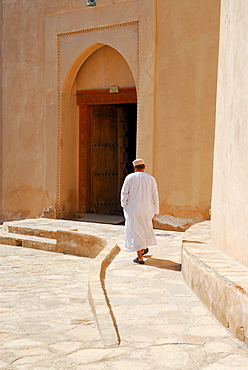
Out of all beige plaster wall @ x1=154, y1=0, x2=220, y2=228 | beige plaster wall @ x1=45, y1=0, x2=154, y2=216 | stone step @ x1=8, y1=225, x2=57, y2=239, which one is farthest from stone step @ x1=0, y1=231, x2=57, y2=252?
beige plaster wall @ x1=154, y1=0, x2=220, y2=228

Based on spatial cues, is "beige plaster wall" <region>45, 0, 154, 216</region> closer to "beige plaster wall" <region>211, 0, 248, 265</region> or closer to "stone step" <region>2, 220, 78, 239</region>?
"stone step" <region>2, 220, 78, 239</region>

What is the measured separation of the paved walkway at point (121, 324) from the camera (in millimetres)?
3293

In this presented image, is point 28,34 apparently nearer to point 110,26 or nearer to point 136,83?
point 110,26

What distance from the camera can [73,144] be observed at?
11727 millimetres

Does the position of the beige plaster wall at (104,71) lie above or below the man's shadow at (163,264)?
above

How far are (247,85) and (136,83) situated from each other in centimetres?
591

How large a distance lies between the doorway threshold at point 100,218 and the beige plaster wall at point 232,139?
5207mm

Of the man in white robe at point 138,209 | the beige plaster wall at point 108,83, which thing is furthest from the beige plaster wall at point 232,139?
the beige plaster wall at point 108,83

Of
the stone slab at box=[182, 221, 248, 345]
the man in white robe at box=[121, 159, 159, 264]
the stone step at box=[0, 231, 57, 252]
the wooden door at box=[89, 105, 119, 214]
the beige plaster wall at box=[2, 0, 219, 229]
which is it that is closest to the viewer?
the stone slab at box=[182, 221, 248, 345]

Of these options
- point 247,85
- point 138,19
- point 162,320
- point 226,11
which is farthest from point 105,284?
point 138,19

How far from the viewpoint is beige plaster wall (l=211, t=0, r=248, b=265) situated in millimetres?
4504

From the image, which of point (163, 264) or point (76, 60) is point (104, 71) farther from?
point (163, 264)

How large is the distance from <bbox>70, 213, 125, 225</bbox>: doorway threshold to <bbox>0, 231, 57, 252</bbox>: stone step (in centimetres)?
207

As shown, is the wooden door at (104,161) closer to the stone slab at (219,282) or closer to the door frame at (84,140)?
the door frame at (84,140)
